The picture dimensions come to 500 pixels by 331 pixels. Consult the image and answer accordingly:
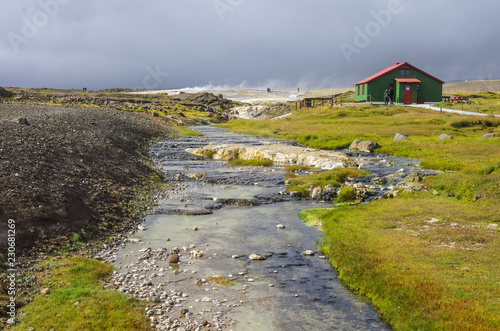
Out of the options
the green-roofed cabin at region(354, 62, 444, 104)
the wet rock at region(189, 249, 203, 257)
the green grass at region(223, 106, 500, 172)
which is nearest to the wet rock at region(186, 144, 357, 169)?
the green grass at region(223, 106, 500, 172)

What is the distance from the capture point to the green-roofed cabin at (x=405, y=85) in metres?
89.2

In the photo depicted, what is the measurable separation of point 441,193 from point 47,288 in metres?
22.0

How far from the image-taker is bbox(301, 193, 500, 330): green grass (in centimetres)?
1065

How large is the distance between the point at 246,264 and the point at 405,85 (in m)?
84.5

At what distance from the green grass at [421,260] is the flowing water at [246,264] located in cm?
76

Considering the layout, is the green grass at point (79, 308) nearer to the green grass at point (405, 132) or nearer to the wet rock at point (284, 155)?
the green grass at point (405, 132)

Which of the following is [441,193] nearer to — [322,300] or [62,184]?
[322,300]

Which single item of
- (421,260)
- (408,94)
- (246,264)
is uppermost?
(408,94)

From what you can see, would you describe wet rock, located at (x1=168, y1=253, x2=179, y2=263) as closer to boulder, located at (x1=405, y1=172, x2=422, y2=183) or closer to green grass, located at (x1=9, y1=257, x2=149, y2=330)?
green grass, located at (x1=9, y1=257, x2=149, y2=330)

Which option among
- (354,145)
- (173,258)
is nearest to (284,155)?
(354,145)

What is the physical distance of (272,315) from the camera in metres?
11.5

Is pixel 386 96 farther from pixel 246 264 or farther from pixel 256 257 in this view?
pixel 246 264

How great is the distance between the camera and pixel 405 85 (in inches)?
3487

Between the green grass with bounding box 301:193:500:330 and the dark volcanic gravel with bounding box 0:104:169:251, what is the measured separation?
11687 millimetres
